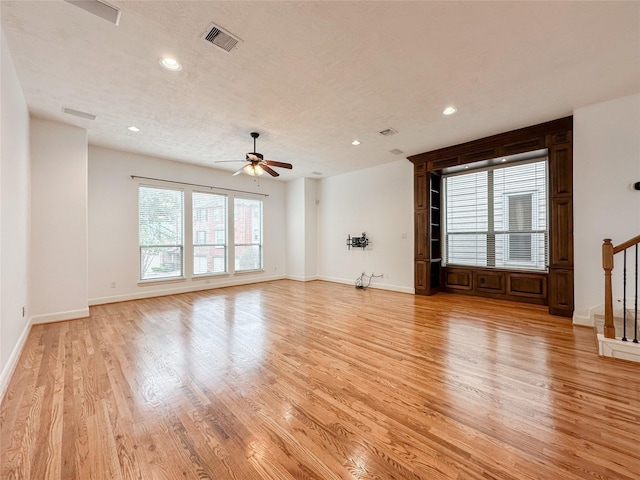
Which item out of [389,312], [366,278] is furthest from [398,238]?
[389,312]

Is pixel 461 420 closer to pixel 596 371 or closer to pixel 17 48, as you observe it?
pixel 596 371

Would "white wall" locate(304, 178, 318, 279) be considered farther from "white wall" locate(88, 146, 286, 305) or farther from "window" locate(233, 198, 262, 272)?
"white wall" locate(88, 146, 286, 305)

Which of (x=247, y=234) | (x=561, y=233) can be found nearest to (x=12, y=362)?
(x=247, y=234)

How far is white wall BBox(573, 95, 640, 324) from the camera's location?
360 centimetres

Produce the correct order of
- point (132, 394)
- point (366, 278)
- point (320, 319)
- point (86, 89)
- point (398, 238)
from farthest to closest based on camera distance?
point (366, 278), point (398, 238), point (320, 319), point (86, 89), point (132, 394)

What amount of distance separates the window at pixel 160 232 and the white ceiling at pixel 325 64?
5.81 feet

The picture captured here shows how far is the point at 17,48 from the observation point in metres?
2.57

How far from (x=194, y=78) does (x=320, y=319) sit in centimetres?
367

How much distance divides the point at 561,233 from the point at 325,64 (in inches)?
172

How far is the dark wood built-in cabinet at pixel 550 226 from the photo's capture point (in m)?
4.16

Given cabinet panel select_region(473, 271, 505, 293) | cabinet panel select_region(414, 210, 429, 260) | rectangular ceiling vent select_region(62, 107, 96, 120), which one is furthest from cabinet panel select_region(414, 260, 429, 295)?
rectangular ceiling vent select_region(62, 107, 96, 120)

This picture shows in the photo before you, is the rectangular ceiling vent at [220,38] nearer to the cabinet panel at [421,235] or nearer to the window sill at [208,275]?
the cabinet panel at [421,235]

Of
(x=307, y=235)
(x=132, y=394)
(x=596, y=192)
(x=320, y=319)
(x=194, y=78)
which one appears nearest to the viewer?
(x=132, y=394)

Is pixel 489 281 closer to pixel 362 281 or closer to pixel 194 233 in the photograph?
pixel 362 281
